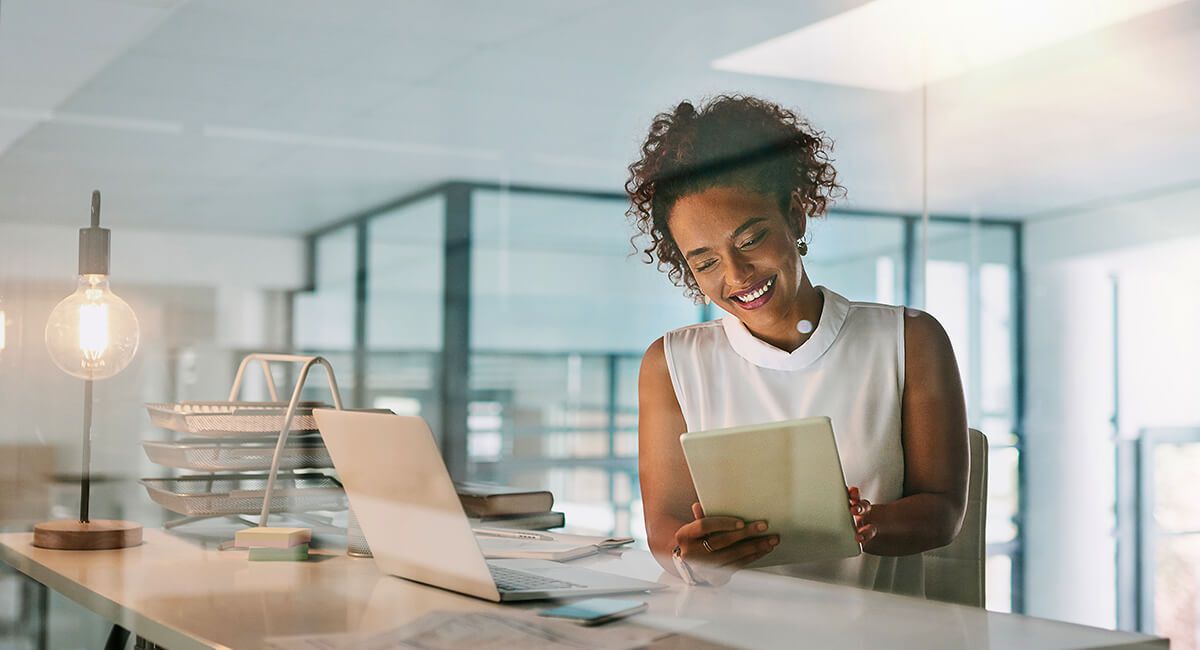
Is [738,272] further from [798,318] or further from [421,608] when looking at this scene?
[421,608]

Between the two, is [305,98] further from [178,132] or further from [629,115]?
[629,115]

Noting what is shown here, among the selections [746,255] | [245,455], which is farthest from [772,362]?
[245,455]

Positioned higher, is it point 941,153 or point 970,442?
point 941,153

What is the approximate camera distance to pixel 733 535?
4.67 feet

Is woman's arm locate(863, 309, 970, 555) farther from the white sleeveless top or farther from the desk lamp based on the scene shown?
the desk lamp

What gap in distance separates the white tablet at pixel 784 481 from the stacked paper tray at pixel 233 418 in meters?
1.00

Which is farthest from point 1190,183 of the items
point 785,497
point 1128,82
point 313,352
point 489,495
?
point 313,352

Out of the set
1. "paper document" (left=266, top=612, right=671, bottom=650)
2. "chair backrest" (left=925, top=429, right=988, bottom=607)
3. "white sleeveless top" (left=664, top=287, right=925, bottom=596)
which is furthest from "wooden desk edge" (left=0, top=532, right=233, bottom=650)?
"chair backrest" (left=925, top=429, right=988, bottom=607)

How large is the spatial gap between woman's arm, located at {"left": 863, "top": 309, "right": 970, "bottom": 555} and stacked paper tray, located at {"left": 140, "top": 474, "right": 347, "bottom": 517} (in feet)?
Answer: 3.55

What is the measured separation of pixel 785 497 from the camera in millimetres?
1288

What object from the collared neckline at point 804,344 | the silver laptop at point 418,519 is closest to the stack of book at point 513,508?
the silver laptop at point 418,519

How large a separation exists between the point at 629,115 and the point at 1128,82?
2.92ft

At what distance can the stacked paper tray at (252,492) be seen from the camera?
6.53 feet

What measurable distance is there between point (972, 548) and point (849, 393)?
25cm
